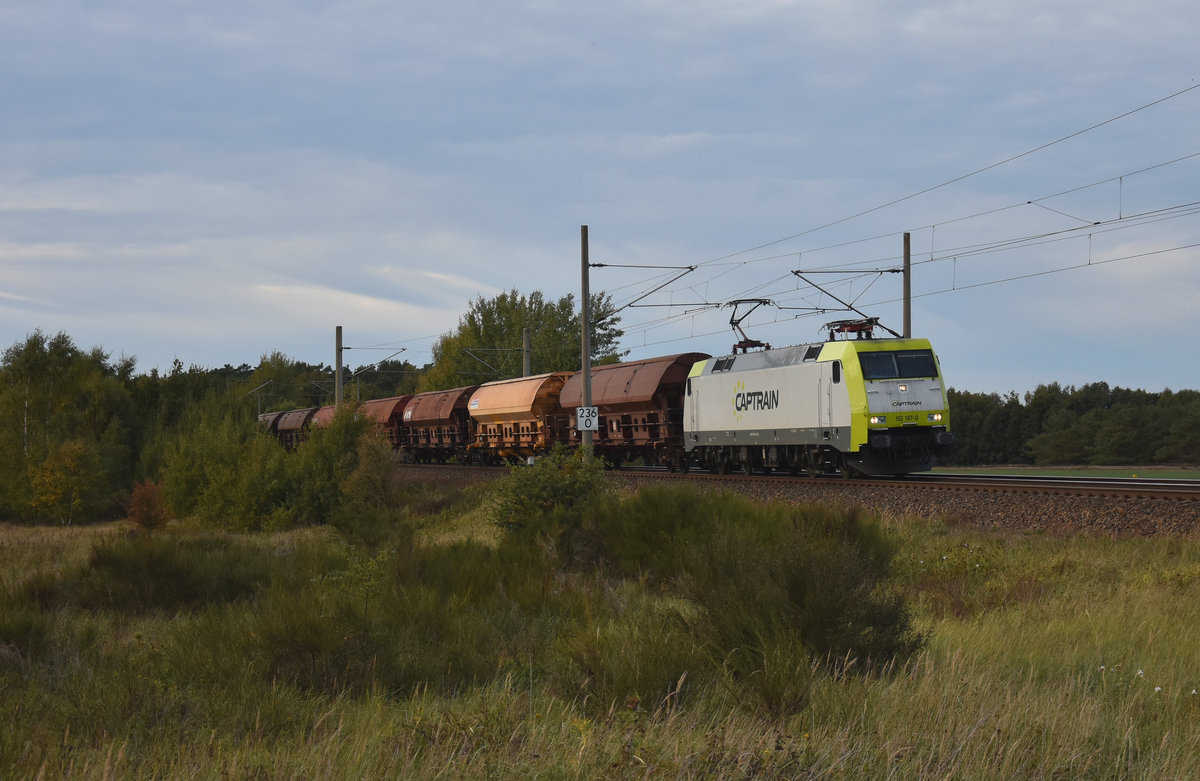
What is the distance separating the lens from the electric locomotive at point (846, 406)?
A: 2395 centimetres

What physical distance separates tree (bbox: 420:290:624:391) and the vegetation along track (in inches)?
1937

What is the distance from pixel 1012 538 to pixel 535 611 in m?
7.81

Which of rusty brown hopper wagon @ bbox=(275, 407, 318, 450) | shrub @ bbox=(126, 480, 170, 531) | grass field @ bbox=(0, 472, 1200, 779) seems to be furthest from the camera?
rusty brown hopper wagon @ bbox=(275, 407, 318, 450)

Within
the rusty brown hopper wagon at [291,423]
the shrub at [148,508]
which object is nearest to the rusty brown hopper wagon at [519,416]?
the shrub at [148,508]

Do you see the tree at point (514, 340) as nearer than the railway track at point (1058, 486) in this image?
No

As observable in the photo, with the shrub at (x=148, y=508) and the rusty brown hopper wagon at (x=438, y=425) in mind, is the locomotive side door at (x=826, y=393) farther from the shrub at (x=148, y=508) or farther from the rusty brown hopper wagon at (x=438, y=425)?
the rusty brown hopper wagon at (x=438, y=425)

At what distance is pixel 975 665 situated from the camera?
7445mm

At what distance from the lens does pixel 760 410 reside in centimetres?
2736

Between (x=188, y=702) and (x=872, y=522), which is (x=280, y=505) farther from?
(x=188, y=702)

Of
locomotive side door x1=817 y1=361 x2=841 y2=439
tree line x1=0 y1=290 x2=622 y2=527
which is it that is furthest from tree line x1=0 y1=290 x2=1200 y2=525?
locomotive side door x1=817 y1=361 x2=841 y2=439

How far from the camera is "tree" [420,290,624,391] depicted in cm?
7269

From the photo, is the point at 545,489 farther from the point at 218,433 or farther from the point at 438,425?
the point at 438,425

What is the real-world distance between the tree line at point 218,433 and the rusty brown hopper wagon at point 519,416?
4.13 m

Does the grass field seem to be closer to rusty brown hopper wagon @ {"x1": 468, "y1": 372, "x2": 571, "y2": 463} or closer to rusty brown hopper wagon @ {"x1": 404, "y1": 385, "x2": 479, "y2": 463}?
rusty brown hopper wagon @ {"x1": 468, "y1": 372, "x2": 571, "y2": 463}
